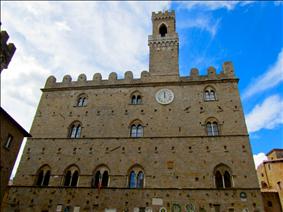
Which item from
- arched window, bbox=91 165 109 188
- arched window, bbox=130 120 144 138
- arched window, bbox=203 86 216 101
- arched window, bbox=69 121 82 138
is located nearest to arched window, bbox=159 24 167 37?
arched window, bbox=203 86 216 101

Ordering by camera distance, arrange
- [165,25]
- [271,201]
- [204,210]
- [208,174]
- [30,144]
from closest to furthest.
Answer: [204,210] < [208,174] < [30,144] < [271,201] < [165,25]

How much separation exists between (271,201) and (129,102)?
1347cm

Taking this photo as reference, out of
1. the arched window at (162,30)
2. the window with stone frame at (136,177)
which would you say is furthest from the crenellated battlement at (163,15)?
the window with stone frame at (136,177)

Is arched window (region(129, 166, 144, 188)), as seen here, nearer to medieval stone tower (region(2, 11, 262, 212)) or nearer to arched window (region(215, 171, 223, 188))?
medieval stone tower (region(2, 11, 262, 212))

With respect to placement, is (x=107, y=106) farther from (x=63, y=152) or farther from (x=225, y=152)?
(x=225, y=152)

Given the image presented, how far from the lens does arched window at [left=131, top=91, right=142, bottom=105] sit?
16.9 m

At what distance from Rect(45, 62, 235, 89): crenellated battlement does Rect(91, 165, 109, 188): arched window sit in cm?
675

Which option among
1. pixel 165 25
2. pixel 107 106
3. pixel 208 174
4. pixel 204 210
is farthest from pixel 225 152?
pixel 165 25

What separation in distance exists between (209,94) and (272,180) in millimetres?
10110

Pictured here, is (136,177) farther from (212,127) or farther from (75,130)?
(212,127)

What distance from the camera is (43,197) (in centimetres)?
1387

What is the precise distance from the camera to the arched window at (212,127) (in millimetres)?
14827

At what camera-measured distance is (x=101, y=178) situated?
559 inches

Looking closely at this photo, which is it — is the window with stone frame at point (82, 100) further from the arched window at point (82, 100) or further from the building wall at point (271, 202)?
the building wall at point (271, 202)
